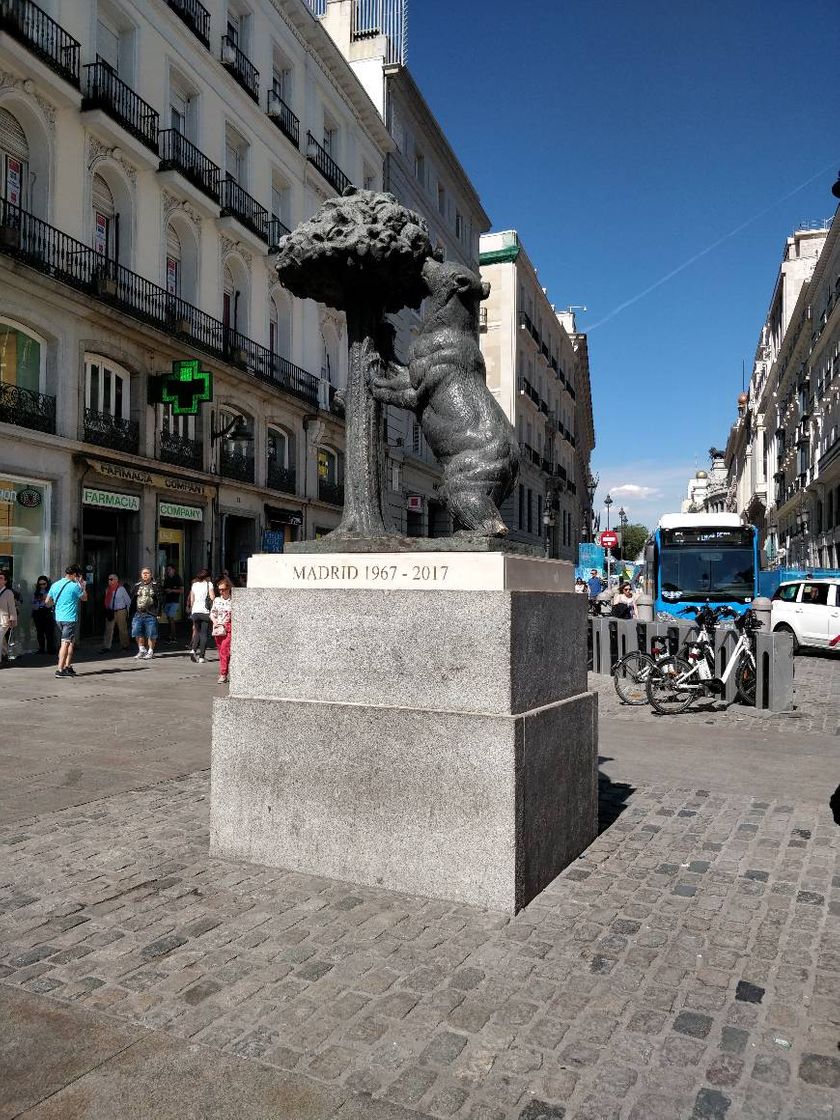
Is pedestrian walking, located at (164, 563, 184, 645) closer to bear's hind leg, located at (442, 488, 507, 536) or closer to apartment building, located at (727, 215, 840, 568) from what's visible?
bear's hind leg, located at (442, 488, 507, 536)

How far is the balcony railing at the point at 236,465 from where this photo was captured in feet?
76.2

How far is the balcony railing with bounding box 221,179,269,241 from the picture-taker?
23.4m

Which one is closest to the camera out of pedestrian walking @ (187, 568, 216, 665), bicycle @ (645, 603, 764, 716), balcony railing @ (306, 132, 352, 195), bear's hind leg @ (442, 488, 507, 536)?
bear's hind leg @ (442, 488, 507, 536)

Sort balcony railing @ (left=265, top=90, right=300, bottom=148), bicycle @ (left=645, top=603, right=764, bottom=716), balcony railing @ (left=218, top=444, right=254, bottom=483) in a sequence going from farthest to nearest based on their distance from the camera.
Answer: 1. balcony railing @ (left=265, top=90, right=300, bottom=148)
2. balcony railing @ (left=218, top=444, right=254, bottom=483)
3. bicycle @ (left=645, top=603, right=764, bottom=716)

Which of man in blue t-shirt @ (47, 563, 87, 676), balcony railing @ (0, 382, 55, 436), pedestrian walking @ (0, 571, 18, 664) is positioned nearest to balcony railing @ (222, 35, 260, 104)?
balcony railing @ (0, 382, 55, 436)

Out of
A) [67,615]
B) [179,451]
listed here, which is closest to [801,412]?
[179,451]

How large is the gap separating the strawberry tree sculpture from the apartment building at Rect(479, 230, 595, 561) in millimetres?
28107

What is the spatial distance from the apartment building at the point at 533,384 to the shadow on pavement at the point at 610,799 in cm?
2649

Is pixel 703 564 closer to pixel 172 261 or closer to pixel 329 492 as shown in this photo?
pixel 329 492

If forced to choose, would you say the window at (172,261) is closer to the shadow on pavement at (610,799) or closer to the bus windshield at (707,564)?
the bus windshield at (707,564)

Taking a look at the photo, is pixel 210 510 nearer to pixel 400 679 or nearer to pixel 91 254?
pixel 91 254

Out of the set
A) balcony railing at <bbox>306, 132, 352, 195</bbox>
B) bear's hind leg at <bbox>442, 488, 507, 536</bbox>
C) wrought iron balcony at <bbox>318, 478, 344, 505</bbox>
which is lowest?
bear's hind leg at <bbox>442, 488, 507, 536</bbox>

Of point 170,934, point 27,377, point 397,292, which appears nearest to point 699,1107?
point 170,934

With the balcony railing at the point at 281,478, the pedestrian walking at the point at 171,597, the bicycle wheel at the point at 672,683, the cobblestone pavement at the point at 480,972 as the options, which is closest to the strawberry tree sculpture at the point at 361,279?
the cobblestone pavement at the point at 480,972
